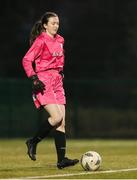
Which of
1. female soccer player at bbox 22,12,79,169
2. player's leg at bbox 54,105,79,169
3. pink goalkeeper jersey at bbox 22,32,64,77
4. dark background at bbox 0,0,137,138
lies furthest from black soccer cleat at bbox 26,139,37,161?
dark background at bbox 0,0,137,138

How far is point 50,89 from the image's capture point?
39.4 feet

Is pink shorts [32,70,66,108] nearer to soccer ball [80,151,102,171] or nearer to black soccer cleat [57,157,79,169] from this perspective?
black soccer cleat [57,157,79,169]

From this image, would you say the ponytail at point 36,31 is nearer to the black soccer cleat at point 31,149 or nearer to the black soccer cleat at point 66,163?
the black soccer cleat at point 31,149

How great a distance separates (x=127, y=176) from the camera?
1066 centimetres

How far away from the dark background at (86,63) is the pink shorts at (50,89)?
647 inches

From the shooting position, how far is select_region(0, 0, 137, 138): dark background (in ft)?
95.8

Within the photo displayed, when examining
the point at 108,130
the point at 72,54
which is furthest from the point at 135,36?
the point at 108,130

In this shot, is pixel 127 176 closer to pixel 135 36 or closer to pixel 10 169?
pixel 10 169

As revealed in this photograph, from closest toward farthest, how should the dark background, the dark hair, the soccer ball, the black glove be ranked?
the soccer ball
the black glove
the dark hair
the dark background

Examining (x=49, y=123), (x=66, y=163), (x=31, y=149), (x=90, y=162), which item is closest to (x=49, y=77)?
(x=49, y=123)

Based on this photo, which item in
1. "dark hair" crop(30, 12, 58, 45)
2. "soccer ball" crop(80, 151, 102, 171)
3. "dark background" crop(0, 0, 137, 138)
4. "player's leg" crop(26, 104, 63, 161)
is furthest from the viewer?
"dark background" crop(0, 0, 137, 138)

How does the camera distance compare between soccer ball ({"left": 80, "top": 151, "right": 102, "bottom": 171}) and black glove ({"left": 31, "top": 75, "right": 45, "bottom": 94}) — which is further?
black glove ({"left": 31, "top": 75, "right": 45, "bottom": 94})

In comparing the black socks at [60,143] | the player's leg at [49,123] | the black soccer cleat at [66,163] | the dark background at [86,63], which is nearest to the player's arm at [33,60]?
the player's leg at [49,123]

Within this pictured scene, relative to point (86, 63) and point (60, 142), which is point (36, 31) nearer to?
A: point (60, 142)
